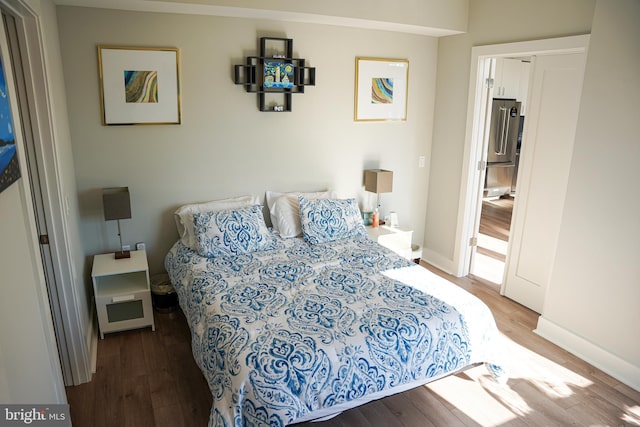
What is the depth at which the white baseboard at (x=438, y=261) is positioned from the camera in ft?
14.6

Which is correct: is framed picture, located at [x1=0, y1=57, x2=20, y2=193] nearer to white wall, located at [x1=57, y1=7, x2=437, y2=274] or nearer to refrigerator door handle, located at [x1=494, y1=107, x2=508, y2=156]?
white wall, located at [x1=57, y1=7, x2=437, y2=274]

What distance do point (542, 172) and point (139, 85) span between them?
10.7ft

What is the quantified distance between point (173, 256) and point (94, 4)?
1848 mm

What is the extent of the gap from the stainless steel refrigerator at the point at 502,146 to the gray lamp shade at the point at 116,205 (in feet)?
15.8

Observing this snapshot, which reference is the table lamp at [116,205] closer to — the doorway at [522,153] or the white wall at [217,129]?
the white wall at [217,129]

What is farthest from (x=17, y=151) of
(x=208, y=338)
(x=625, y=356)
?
(x=625, y=356)

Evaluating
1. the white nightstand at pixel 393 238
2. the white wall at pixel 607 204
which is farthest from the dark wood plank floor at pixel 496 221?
the white wall at pixel 607 204

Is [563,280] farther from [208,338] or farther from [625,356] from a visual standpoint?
[208,338]

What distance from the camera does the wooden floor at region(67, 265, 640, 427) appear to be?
2441 millimetres

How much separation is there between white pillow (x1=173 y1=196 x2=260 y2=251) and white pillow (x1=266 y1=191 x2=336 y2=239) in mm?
149

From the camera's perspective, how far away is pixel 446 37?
4199 millimetres

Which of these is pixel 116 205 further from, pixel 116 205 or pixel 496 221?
pixel 496 221

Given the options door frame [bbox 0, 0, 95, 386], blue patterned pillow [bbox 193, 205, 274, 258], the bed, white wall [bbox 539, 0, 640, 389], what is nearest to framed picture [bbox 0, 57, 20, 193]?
door frame [bbox 0, 0, 95, 386]

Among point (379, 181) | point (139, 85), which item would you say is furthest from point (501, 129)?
Result: point (139, 85)
